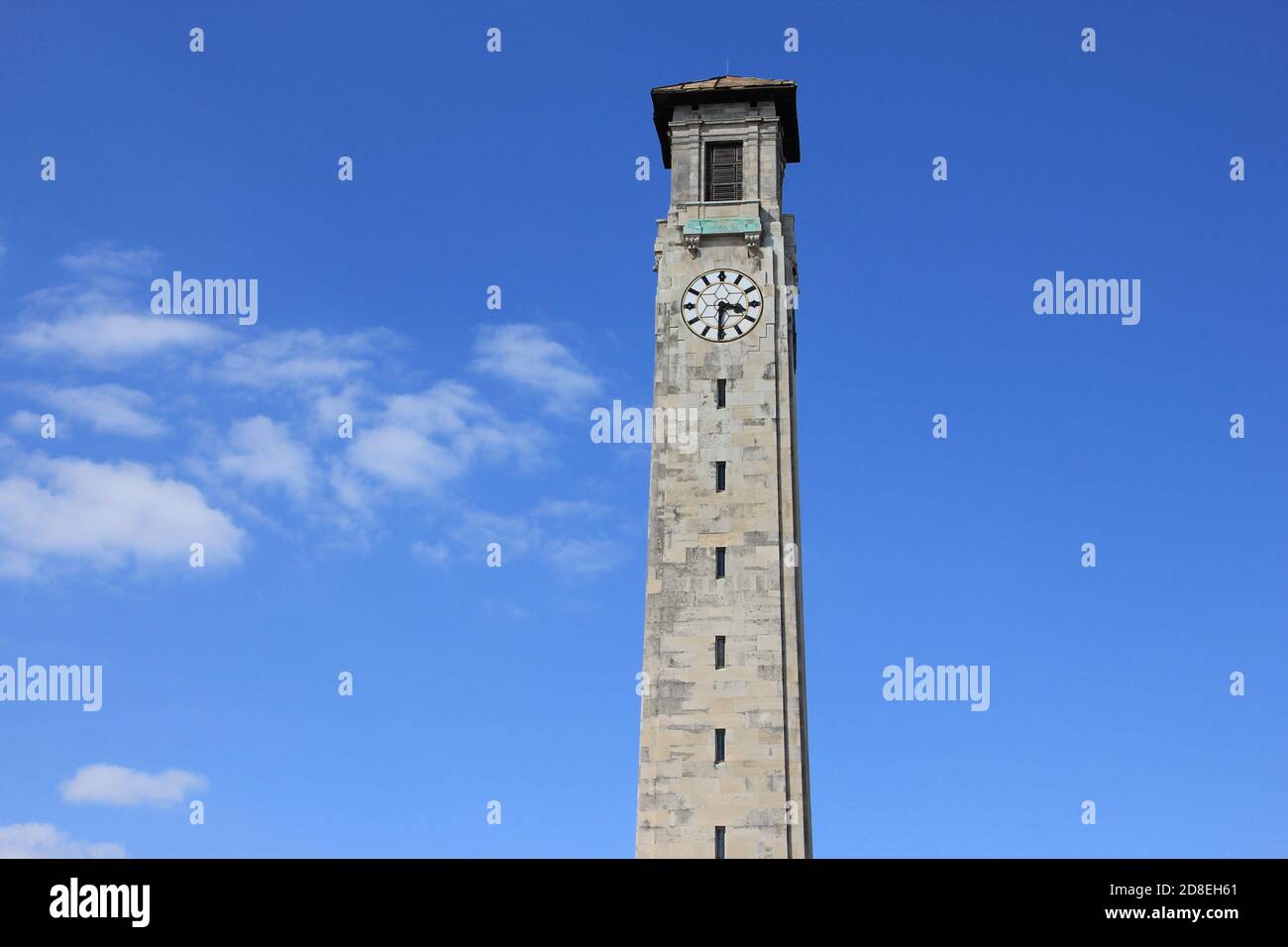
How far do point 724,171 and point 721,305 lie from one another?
6.75m

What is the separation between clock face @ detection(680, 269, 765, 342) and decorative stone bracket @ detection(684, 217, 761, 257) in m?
1.25

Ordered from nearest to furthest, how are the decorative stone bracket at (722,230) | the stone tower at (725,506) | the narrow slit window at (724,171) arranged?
the stone tower at (725,506)
the decorative stone bracket at (722,230)
the narrow slit window at (724,171)

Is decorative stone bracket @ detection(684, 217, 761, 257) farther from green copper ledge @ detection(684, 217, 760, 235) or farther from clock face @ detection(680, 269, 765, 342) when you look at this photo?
clock face @ detection(680, 269, 765, 342)

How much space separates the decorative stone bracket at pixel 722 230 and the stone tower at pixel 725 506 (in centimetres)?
8

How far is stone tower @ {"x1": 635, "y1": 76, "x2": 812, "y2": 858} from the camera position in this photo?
56.7 m

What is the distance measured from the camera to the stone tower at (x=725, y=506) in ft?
186

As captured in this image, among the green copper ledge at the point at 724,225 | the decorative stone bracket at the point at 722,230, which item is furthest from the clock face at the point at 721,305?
the green copper ledge at the point at 724,225

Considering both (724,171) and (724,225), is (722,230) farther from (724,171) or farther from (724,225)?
(724,171)

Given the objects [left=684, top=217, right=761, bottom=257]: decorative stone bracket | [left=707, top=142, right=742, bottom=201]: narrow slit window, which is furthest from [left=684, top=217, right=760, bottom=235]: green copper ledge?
[left=707, top=142, right=742, bottom=201]: narrow slit window

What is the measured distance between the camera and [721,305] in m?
64.4

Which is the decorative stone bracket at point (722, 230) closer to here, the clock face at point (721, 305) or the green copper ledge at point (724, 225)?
the green copper ledge at point (724, 225)

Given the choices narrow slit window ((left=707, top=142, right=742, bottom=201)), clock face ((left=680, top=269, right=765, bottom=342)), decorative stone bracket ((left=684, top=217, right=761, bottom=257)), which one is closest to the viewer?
clock face ((left=680, top=269, right=765, bottom=342))
